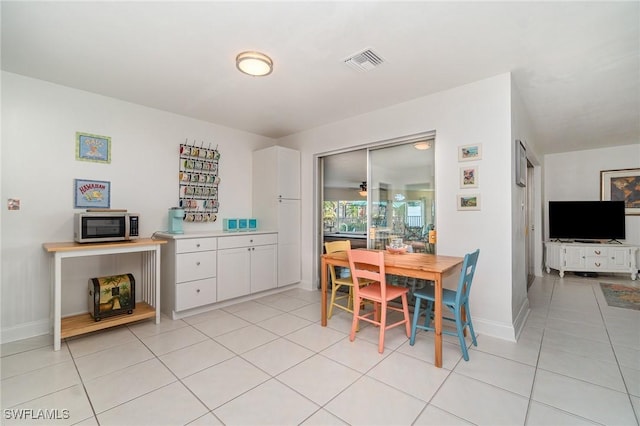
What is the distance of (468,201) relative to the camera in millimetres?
2963

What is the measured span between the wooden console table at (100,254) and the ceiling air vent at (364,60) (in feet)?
8.82

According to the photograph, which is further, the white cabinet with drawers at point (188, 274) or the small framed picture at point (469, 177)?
the white cabinet with drawers at point (188, 274)

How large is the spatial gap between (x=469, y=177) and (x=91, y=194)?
13.5 ft

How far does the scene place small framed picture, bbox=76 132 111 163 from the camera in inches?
122

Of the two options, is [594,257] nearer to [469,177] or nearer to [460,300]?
[469,177]

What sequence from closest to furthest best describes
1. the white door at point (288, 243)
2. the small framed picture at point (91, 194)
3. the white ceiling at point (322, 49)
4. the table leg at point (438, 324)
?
the white ceiling at point (322, 49) < the table leg at point (438, 324) < the small framed picture at point (91, 194) < the white door at point (288, 243)

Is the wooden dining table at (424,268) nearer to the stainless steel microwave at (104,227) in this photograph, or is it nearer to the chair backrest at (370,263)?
the chair backrest at (370,263)

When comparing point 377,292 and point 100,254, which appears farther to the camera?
point 100,254

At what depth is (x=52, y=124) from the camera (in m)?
2.95

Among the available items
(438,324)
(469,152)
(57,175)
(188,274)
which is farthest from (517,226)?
(57,175)

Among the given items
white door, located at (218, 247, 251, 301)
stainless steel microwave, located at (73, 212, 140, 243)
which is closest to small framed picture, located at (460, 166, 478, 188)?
white door, located at (218, 247, 251, 301)

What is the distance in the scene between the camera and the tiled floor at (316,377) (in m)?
1.71

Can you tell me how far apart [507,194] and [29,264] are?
474cm

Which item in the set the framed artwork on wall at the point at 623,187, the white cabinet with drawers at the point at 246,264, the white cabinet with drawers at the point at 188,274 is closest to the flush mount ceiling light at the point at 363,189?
the white cabinet with drawers at the point at 246,264
